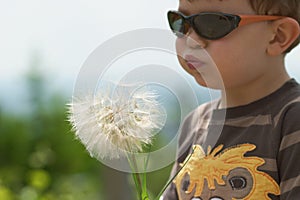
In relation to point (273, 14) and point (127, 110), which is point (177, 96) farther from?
point (273, 14)

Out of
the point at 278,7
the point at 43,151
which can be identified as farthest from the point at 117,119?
the point at 43,151

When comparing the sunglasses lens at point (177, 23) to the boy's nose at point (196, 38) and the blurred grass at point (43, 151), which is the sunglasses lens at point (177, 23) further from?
the blurred grass at point (43, 151)

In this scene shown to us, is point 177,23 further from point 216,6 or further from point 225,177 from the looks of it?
point 225,177

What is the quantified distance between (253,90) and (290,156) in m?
0.18

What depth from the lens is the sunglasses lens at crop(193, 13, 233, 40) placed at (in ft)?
4.90

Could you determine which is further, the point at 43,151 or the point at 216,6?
the point at 43,151

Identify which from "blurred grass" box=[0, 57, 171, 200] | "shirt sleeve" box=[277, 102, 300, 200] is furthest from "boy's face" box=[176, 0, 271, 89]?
"blurred grass" box=[0, 57, 171, 200]

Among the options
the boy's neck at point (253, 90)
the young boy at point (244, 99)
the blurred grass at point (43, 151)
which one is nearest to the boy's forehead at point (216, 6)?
the young boy at point (244, 99)

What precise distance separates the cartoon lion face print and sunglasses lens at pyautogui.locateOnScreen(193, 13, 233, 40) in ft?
0.69

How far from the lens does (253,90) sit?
1586mm

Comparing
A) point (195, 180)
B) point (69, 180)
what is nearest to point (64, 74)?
point (69, 180)

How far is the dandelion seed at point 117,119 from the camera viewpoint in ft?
4.36

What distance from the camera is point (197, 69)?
1424 millimetres

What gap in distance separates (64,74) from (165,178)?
80.7 inches
